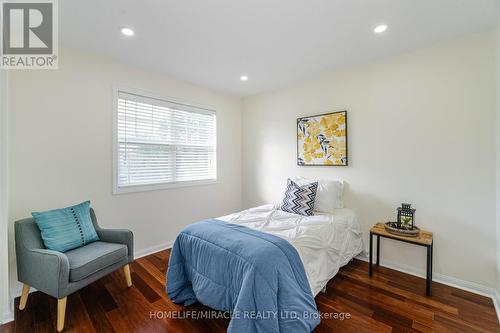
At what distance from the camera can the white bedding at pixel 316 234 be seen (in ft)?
6.48

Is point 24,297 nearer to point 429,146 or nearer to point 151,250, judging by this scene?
point 151,250

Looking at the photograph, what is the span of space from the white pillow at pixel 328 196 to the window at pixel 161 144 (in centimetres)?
177

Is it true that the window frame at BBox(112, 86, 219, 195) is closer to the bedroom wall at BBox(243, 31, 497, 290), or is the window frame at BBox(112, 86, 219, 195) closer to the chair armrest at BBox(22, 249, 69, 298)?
the chair armrest at BBox(22, 249, 69, 298)

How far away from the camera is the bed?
1.49m

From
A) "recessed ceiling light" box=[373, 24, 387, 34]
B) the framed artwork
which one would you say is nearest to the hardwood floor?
the framed artwork

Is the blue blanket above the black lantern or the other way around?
the other way around

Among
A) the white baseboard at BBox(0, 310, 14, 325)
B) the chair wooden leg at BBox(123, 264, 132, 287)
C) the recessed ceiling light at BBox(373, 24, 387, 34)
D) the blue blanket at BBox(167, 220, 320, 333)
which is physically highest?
the recessed ceiling light at BBox(373, 24, 387, 34)

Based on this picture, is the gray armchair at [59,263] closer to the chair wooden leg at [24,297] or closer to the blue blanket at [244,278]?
the chair wooden leg at [24,297]

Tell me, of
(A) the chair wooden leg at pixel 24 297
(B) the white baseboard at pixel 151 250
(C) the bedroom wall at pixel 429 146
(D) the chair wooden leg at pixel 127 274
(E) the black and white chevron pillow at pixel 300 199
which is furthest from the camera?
(B) the white baseboard at pixel 151 250

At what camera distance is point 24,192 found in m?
2.21

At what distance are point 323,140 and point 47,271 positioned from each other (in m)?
3.25

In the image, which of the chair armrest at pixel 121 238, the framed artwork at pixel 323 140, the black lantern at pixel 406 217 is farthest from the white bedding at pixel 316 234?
the chair armrest at pixel 121 238

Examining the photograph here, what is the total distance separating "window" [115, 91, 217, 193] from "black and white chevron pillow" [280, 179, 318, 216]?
1.57 meters

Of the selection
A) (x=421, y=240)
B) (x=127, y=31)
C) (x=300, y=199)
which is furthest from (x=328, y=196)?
(x=127, y=31)
